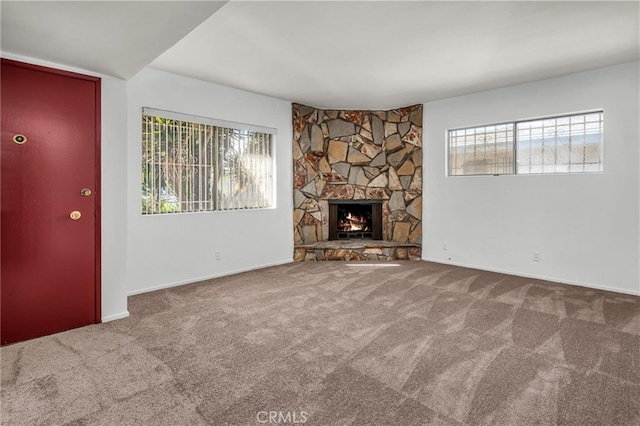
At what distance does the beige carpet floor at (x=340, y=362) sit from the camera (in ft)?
5.82

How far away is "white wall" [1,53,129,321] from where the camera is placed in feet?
9.80

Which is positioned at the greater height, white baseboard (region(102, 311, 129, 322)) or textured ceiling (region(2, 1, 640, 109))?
textured ceiling (region(2, 1, 640, 109))

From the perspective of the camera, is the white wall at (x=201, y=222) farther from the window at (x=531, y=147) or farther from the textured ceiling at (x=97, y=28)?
the window at (x=531, y=147)

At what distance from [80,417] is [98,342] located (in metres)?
0.97

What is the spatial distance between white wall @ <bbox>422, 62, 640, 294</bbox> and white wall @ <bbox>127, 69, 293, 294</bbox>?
2307mm

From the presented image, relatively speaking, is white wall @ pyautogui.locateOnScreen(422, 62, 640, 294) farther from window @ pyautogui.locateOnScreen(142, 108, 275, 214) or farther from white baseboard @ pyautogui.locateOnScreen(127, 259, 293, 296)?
window @ pyautogui.locateOnScreen(142, 108, 275, 214)

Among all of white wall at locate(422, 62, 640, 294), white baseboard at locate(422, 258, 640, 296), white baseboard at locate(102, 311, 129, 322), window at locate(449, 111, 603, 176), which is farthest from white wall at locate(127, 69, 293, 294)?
window at locate(449, 111, 603, 176)

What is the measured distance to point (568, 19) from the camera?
2.75 metres

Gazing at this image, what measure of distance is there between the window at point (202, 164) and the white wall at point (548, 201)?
2652 mm

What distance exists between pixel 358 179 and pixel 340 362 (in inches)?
156

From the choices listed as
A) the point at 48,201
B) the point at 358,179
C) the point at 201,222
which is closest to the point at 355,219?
the point at 358,179

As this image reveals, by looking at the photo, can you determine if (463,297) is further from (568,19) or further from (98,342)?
(98,342)

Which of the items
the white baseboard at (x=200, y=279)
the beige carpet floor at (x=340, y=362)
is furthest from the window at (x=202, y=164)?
the beige carpet floor at (x=340, y=362)

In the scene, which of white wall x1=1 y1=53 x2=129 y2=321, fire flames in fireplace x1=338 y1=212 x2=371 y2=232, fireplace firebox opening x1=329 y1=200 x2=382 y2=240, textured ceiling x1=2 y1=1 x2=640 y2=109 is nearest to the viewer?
textured ceiling x1=2 y1=1 x2=640 y2=109
